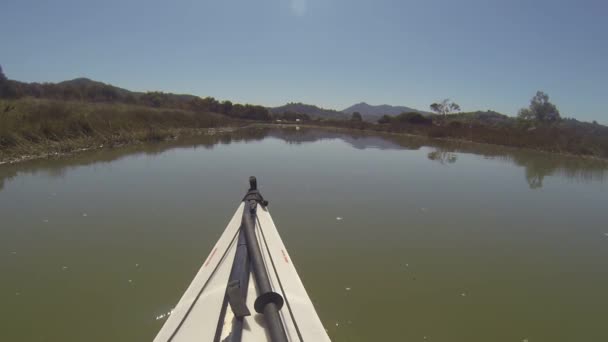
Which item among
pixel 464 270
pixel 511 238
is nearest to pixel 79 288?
pixel 464 270

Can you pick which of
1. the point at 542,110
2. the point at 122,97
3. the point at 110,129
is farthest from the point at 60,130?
the point at 542,110

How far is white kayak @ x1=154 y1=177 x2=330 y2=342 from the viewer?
4.47 feet

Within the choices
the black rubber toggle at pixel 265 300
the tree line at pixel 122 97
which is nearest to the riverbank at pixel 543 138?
the black rubber toggle at pixel 265 300

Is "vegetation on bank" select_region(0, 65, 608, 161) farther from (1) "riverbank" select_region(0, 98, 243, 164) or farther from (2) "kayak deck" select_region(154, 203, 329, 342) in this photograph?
(2) "kayak deck" select_region(154, 203, 329, 342)

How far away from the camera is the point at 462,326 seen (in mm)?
2213

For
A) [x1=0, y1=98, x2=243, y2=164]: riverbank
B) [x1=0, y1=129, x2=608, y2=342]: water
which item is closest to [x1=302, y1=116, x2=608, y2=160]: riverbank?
[x1=0, y1=129, x2=608, y2=342]: water

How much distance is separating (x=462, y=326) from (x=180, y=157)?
8.91 m

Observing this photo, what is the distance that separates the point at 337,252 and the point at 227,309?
76.7 inches

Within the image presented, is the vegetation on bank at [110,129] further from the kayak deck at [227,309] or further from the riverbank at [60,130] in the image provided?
the kayak deck at [227,309]

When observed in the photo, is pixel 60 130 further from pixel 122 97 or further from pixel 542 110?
pixel 542 110

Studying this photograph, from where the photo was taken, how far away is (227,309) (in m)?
1.51

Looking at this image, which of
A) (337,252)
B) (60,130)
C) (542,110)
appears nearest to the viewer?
(337,252)

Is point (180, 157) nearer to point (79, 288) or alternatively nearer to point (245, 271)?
point (79, 288)

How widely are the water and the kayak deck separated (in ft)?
1.91
